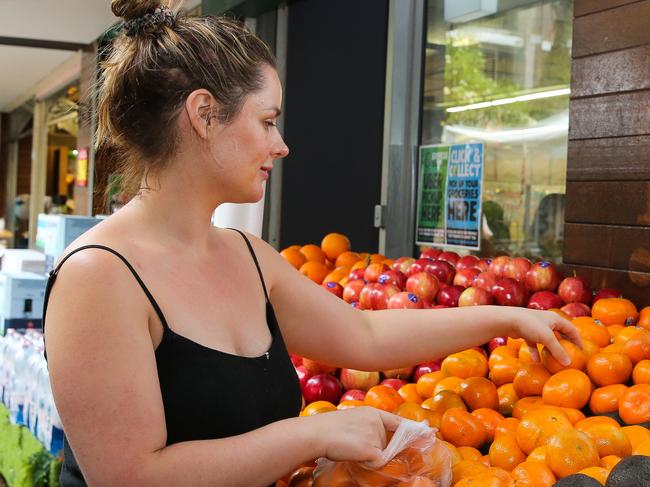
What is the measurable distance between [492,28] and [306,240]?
6.63 ft

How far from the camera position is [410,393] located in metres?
2.24

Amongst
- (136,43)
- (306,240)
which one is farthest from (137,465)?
(306,240)

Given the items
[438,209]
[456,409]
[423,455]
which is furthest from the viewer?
[438,209]

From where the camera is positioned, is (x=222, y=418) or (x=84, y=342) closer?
(x=84, y=342)

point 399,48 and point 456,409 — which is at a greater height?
point 399,48

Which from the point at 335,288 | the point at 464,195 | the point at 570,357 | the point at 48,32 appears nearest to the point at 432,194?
the point at 464,195

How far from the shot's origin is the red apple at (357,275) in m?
3.24

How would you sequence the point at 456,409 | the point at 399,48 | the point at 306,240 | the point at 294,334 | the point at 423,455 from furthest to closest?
the point at 306,240 < the point at 399,48 < the point at 456,409 < the point at 294,334 < the point at 423,455

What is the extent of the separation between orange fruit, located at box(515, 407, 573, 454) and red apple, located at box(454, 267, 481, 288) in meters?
1.27

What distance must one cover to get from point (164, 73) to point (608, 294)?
1.83 metres

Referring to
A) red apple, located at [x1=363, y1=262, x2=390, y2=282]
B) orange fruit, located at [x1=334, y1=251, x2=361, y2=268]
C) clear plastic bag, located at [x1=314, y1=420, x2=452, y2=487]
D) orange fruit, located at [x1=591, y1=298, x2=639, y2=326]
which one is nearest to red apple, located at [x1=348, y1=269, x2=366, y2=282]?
red apple, located at [x1=363, y1=262, x2=390, y2=282]

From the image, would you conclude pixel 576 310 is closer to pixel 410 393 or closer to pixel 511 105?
pixel 410 393

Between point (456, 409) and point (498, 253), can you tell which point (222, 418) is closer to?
point (456, 409)

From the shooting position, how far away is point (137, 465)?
1204mm
